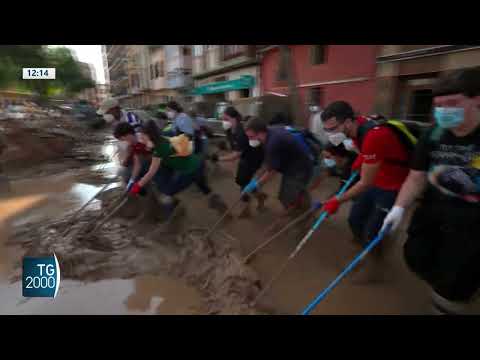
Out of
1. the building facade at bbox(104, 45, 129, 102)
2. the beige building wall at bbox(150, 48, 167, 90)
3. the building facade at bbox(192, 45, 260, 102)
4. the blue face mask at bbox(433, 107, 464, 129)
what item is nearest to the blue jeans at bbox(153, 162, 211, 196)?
the blue face mask at bbox(433, 107, 464, 129)

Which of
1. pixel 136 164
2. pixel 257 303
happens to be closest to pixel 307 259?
pixel 257 303

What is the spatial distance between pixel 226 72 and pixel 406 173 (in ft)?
46.0

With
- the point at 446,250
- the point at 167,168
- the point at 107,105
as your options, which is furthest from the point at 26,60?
the point at 446,250

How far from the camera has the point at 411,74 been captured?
21.0ft

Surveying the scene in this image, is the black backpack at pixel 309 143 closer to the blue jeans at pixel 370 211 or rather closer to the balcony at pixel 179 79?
the blue jeans at pixel 370 211

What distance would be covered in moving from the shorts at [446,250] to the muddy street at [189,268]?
69 centimetres

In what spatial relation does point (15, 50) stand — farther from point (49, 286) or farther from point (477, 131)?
point (477, 131)

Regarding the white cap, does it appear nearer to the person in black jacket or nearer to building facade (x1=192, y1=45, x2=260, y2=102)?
the person in black jacket

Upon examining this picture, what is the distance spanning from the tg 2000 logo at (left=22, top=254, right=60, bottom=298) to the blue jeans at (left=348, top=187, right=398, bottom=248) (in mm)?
2528

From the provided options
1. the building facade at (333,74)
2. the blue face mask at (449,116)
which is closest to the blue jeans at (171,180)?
the blue face mask at (449,116)

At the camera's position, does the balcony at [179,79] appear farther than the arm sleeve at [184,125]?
Yes

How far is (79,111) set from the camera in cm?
1173

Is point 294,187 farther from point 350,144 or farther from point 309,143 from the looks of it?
point 350,144

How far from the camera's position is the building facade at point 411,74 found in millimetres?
5541
